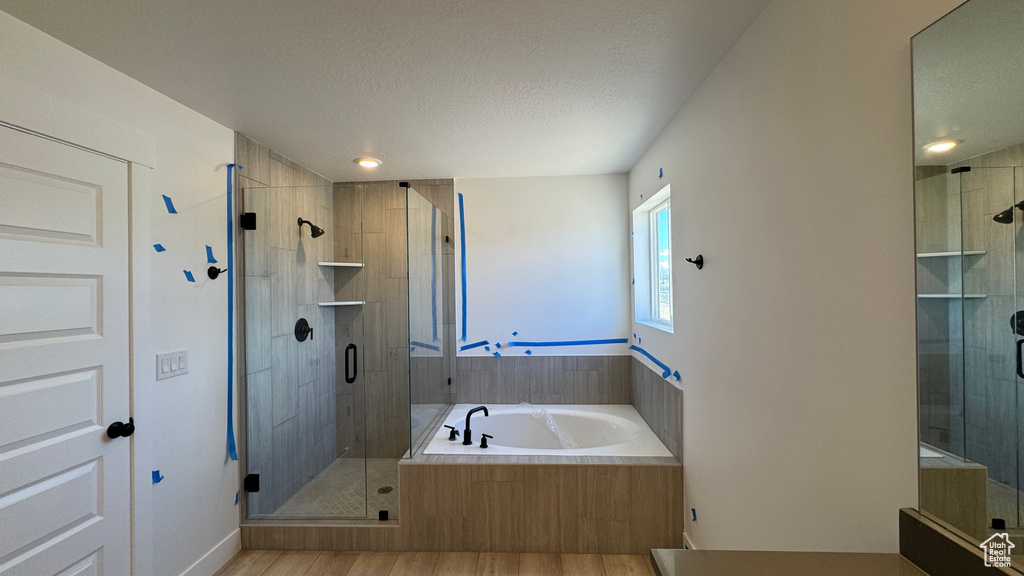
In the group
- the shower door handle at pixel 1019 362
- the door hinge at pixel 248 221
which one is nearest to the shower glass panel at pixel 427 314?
the door hinge at pixel 248 221

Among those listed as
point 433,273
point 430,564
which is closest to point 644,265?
point 433,273

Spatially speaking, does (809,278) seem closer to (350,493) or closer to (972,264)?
(972,264)

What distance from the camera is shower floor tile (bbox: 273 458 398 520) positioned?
2.66 metres

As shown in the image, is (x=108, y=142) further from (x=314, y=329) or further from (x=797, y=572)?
(x=797, y=572)

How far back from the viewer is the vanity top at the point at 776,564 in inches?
34.4

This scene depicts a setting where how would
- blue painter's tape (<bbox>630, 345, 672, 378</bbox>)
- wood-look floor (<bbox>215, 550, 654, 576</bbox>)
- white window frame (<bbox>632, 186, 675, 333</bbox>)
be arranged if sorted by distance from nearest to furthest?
wood-look floor (<bbox>215, 550, 654, 576</bbox>), blue painter's tape (<bbox>630, 345, 672, 378</bbox>), white window frame (<bbox>632, 186, 675, 333</bbox>)

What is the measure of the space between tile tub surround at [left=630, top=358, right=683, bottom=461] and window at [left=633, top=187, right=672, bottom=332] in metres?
0.40

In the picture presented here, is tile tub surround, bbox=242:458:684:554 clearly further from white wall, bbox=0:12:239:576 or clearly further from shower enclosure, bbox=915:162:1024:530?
shower enclosure, bbox=915:162:1024:530

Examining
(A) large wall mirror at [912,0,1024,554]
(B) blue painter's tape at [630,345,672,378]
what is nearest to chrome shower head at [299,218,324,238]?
(B) blue painter's tape at [630,345,672,378]

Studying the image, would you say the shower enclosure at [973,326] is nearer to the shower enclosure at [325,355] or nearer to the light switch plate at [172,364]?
the shower enclosure at [325,355]

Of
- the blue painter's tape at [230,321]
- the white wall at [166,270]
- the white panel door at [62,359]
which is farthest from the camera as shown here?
the blue painter's tape at [230,321]

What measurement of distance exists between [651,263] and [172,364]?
3071 millimetres

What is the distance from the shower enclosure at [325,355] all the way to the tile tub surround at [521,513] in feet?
0.46

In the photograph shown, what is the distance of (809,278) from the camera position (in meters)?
1.29
